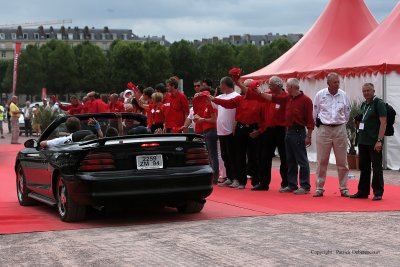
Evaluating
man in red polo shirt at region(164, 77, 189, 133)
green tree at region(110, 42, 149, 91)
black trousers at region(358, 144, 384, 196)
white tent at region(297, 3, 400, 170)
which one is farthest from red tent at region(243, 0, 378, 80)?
green tree at region(110, 42, 149, 91)

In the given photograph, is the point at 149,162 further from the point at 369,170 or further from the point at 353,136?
the point at 353,136

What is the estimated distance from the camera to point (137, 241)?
802 cm

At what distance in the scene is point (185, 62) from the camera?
384 ft

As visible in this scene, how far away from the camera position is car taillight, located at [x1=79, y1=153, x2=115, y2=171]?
29.8ft

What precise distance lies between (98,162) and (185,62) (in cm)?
10852

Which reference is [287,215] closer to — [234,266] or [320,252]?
[320,252]

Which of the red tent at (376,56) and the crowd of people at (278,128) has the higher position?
the red tent at (376,56)

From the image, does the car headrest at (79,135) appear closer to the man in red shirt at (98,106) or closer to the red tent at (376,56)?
the red tent at (376,56)

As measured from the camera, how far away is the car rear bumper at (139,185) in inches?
354

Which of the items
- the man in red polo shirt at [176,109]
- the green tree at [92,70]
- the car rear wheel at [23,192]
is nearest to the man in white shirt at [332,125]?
the man in red polo shirt at [176,109]

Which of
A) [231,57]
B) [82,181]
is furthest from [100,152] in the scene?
[231,57]

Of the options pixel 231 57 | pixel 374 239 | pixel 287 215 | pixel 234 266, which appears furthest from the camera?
pixel 231 57

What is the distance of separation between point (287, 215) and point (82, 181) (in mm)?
2574

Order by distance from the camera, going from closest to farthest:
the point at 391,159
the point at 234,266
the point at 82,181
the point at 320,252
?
1. the point at 234,266
2. the point at 320,252
3. the point at 82,181
4. the point at 391,159
